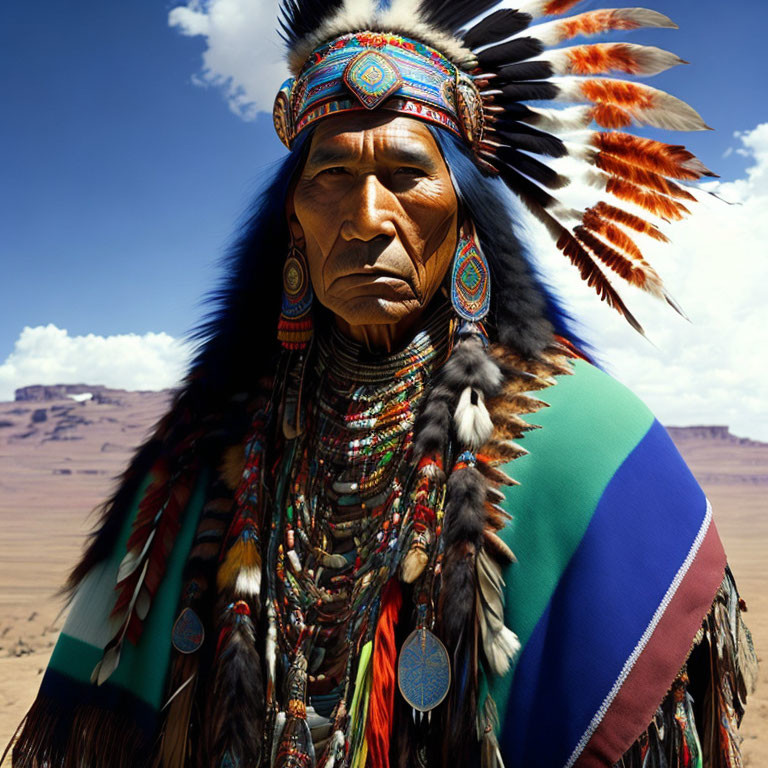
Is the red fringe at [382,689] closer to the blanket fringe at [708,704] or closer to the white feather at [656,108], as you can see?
the blanket fringe at [708,704]

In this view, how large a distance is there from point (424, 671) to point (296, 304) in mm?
1126

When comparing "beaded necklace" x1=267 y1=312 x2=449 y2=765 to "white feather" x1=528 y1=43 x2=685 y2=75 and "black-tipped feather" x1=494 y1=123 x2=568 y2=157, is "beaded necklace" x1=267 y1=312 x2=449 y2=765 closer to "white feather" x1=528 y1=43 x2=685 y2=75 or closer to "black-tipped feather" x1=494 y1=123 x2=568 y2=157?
"black-tipped feather" x1=494 y1=123 x2=568 y2=157

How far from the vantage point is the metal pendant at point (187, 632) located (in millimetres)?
2012

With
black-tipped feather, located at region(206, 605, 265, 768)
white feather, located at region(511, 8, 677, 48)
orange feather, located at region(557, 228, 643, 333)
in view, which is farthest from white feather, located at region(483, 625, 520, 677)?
white feather, located at region(511, 8, 677, 48)

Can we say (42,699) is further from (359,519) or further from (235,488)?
(359,519)

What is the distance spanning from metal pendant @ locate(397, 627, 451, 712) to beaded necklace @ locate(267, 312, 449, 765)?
13 centimetres

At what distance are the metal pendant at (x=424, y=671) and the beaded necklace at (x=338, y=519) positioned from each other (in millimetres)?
132

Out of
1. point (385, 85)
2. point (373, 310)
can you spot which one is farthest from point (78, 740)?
point (385, 85)

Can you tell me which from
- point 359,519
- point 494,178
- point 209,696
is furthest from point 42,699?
point 494,178

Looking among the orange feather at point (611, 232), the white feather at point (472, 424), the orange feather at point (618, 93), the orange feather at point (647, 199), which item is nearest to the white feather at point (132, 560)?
the white feather at point (472, 424)

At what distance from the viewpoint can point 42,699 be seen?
222cm

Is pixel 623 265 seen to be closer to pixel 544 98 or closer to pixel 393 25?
pixel 544 98

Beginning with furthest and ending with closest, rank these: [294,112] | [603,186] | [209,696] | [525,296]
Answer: [603,186]
[294,112]
[525,296]
[209,696]

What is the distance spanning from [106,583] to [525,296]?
1.53 metres
